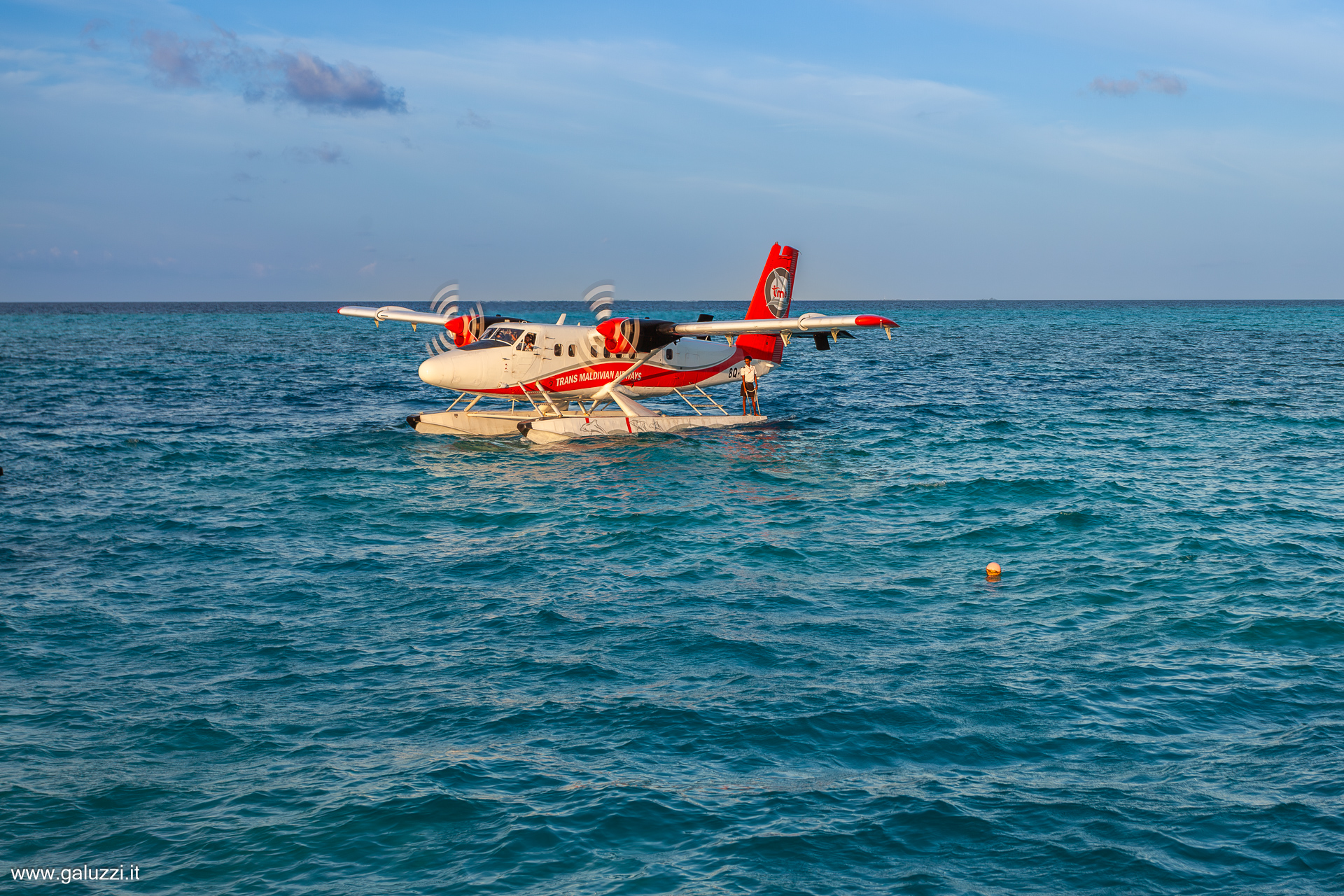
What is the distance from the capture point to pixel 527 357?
2919cm

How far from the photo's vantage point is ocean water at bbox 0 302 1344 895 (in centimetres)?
809

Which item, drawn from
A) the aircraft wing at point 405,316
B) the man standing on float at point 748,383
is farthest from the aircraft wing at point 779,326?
the aircraft wing at point 405,316

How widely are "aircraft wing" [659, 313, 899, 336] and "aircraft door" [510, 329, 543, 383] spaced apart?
13.7 feet

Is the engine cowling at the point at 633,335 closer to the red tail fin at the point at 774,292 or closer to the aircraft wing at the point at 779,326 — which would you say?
the aircraft wing at the point at 779,326

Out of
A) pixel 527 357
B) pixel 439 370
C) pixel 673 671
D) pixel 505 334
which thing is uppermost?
pixel 505 334

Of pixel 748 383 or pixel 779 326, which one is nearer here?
pixel 779 326

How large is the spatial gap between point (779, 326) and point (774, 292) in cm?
840

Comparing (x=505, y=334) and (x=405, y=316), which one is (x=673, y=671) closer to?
(x=505, y=334)

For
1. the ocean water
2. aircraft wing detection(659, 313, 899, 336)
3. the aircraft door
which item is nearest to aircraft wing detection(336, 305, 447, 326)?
the aircraft door

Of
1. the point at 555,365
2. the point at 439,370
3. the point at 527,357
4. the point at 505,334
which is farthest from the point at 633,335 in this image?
the point at 439,370

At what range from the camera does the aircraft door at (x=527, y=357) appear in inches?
1141

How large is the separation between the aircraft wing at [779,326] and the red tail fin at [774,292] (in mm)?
4948

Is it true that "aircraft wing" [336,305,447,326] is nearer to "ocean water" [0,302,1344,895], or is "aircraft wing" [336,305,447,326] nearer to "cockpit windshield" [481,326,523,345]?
"cockpit windshield" [481,326,523,345]

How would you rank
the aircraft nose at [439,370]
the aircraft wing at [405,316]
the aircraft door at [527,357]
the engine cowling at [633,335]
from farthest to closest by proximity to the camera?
1. the aircraft wing at [405,316]
2. the engine cowling at [633,335]
3. the aircraft door at [527,357]
4. the aircraft nose at [439,370]
